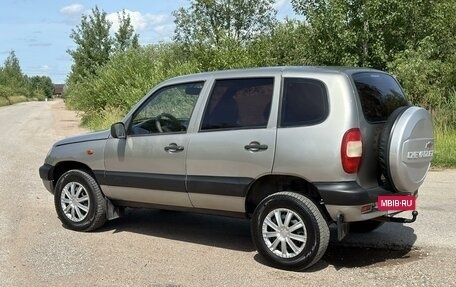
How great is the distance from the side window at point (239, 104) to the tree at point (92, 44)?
1227 inches

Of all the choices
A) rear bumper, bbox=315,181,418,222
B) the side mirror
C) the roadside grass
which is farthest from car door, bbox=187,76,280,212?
the roadside grass

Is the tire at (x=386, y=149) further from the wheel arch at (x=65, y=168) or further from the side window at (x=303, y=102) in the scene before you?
the wheel arch at (x=65, y=168)

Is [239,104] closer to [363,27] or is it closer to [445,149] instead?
[445,149]

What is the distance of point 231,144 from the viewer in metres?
5.47

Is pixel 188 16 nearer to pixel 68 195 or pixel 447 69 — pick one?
pixel 447 69

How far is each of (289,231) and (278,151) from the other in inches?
30.3

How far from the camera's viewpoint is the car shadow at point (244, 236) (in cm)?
561

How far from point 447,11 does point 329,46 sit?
4.56 m

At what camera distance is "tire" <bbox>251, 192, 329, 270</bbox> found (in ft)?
16.6

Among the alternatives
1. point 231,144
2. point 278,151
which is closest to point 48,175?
point 231,144

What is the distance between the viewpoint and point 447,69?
17188mm

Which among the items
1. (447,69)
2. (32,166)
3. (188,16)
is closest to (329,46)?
(447,69)

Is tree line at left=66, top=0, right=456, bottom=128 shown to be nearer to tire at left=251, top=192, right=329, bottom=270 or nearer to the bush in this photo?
the bush

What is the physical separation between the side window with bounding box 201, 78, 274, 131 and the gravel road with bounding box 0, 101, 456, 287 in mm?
1403
